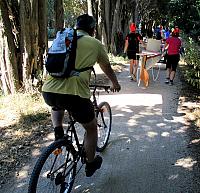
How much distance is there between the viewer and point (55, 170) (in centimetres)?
374

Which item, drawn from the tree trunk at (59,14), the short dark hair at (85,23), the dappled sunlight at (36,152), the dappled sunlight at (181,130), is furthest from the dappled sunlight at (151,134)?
the tree trunk at (59,14)

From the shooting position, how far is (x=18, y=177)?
4711 millimetres

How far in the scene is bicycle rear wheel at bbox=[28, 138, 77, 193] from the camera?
11.2ft

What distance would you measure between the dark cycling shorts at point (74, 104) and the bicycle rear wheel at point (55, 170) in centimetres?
31

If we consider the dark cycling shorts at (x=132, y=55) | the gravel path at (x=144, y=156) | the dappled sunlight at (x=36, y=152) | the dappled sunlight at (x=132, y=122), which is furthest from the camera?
the dark cycling shorts at (x=132, y=55)

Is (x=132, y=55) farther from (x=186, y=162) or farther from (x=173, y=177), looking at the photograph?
(x=173, y=177)

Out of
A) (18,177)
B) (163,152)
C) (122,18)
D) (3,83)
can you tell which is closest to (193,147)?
(163,152)

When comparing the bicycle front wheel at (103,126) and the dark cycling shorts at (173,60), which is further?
the dark cycling shorts at (173,60)

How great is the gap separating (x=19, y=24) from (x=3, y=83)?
4.85ft

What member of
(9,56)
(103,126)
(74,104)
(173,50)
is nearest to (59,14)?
(173,50)

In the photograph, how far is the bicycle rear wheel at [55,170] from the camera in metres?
3.42

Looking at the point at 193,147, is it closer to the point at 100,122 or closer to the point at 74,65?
the point at 100,122

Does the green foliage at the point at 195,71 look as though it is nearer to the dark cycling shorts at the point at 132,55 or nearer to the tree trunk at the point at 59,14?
the dark cycling shorts at the point at 132,55

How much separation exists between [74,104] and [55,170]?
74cm
